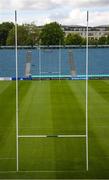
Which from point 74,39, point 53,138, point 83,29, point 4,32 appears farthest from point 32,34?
point 53,138

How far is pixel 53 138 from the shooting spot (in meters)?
17.6

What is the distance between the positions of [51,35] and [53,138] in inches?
3265

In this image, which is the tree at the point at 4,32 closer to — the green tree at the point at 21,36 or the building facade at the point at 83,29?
the green tree at the point at 21,36

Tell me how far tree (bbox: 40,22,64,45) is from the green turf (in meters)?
66.7

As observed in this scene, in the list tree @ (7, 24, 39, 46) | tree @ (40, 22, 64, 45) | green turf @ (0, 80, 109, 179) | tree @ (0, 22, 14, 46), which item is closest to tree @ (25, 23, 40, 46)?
tree @ (7, 24, 39, 46)

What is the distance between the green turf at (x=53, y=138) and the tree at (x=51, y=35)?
2625 inches

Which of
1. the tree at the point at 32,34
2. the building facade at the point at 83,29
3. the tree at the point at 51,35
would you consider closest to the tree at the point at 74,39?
the building facade at the point at 83,29

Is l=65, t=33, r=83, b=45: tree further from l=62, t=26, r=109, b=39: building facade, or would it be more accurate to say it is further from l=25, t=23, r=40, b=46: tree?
l=25, t=23, r=40, b=46: tree

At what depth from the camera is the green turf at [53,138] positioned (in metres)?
13.3

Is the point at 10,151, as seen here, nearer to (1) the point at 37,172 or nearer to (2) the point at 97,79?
(1) the point at 37,172

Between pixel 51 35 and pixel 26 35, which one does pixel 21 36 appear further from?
pixel 51 35

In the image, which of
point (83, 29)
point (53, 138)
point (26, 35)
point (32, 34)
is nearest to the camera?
point (53, 138)

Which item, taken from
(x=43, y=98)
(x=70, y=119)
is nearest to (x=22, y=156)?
(x=70, y=119)

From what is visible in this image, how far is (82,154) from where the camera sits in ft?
49.3
